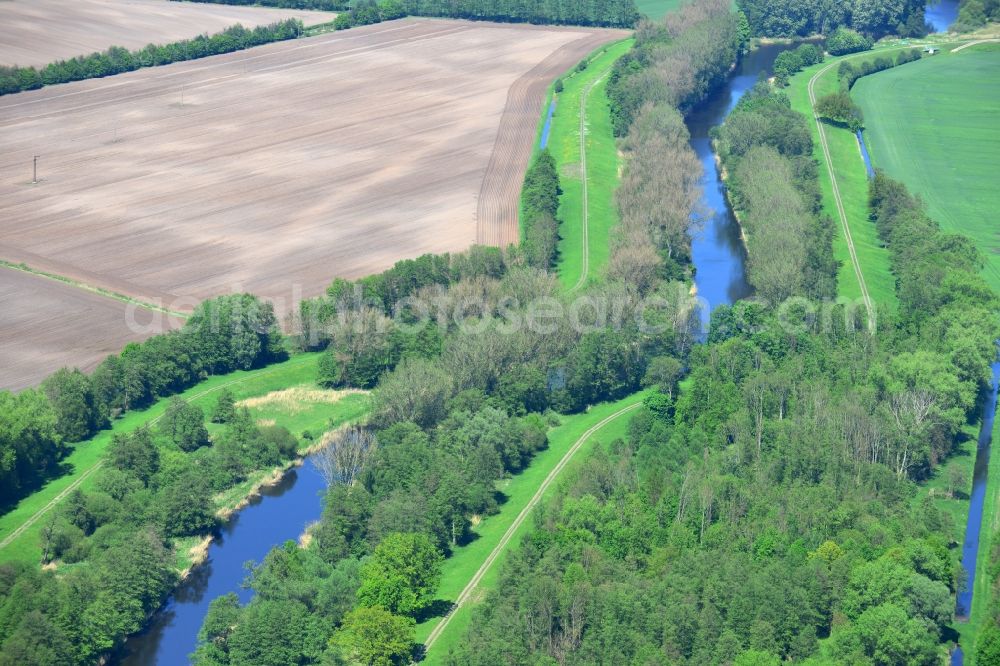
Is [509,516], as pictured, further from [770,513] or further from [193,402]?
[193,402]

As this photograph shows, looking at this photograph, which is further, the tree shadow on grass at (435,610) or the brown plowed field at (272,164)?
the brown plowed field at (272,164)

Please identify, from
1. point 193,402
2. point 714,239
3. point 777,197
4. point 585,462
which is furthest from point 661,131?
point 585,462

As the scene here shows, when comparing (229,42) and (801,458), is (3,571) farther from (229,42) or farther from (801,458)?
(229,42)

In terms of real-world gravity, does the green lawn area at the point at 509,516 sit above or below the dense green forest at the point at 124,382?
below

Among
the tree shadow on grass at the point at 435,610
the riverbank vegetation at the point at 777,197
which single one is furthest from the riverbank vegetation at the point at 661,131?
the tree shadow on grass at the point at 435,610

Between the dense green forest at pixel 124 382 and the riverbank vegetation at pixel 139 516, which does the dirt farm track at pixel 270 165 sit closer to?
the dense green forest at pixel 124 382

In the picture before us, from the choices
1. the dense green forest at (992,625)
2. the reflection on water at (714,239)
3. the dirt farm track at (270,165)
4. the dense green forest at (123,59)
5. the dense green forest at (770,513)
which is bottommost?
the dense green forest at (992,625)
